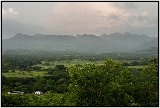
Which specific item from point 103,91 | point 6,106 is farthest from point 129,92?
point 6,106

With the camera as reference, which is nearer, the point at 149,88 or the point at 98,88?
the point at 98,88

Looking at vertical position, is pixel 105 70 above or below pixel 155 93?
above

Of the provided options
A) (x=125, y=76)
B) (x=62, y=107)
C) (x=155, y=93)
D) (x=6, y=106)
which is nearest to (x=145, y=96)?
(x=155, y=93)

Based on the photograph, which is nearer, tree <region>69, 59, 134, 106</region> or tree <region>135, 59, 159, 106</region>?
tree <region>69, 59, 134, 106</region>

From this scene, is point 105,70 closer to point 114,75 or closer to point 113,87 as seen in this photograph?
point 114,75

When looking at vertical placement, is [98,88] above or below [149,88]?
above

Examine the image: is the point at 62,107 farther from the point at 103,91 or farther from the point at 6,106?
the point at 103,91

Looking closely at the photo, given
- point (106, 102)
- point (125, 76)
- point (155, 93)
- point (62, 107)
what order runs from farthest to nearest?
point (125, 76) → point (155, 93) → point (106, 102) → point (62, 107)

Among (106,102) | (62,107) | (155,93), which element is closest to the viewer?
(62,107)

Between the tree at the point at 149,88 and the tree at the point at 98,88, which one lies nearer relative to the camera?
the tree at the point at 98,88

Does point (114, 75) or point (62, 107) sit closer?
point (62, 107)
